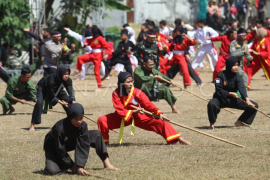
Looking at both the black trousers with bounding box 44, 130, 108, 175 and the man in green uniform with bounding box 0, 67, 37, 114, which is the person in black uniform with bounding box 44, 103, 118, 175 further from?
the man in green uniform with bounding box 0, 67, 37, 114

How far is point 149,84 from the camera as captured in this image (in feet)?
28.7

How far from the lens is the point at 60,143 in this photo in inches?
188

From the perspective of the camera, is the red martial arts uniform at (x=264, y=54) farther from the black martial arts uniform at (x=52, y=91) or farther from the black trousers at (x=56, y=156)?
the black trousers at (x=56, y=156)

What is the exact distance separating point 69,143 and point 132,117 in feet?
4.91

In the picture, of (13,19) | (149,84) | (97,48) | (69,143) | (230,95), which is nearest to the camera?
(69,143)

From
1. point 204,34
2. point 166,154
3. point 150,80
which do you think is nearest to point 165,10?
point 204,34

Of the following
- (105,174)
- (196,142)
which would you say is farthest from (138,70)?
(105,174)

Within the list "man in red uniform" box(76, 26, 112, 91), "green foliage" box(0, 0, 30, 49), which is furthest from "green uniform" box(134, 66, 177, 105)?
"green foliage" box(0, 0, 30, 49)

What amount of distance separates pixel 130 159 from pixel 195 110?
4197 millimetres

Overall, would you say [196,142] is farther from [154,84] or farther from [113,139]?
[154,84]

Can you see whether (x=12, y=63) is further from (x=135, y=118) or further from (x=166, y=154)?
(x=166, y=154)

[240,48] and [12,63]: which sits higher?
[240,48]

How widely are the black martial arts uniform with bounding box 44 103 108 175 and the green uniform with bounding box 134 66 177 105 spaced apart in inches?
140

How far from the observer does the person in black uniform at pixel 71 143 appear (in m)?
4.71
